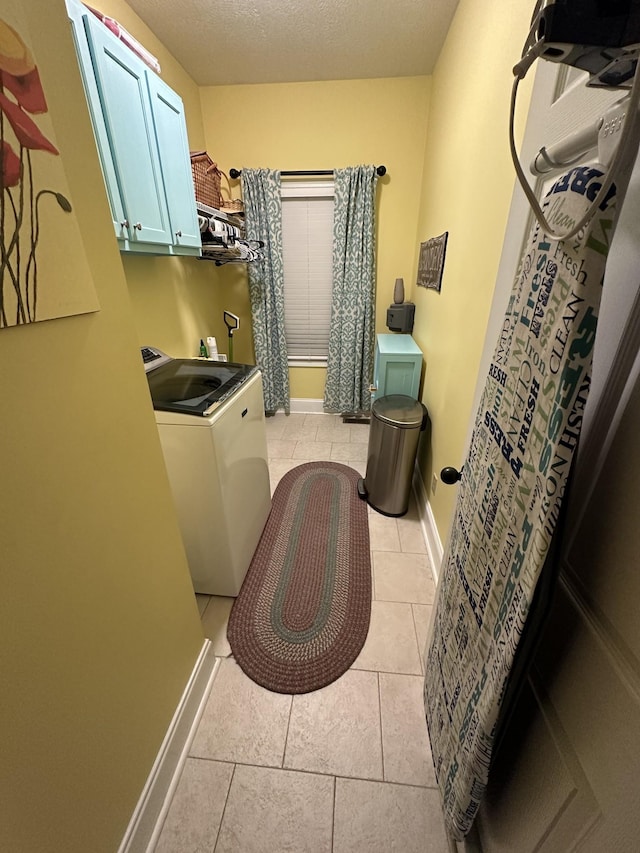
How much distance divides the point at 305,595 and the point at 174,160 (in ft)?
7.34

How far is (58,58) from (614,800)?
142 cm

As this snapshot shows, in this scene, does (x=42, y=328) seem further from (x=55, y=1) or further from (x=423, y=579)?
(x=423, y=579)

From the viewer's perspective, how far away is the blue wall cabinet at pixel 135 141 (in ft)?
3.73

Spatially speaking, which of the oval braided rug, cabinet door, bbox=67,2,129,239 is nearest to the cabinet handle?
the oval braided rug

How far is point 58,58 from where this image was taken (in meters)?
0.57

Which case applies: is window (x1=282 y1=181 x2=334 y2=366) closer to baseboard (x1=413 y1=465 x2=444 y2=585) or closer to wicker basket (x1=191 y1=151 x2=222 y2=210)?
wicker basket (x1=191 y1=151 x2=222 y2=210)

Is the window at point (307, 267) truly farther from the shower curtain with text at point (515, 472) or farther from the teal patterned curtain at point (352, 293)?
the shower curtain with text at point (515, 472)

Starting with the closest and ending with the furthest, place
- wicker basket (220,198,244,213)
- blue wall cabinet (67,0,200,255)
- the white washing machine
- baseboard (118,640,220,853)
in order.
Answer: baseboard (118,640,220,853)
blue wall cabinet (67,0,200,255)
the white washing machine
wicker basket (220,198,244,213)

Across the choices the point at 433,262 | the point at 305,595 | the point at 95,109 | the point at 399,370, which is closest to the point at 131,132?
the point at 95,109

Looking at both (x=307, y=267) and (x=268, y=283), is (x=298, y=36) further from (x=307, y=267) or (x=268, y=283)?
(x=268, y=283)

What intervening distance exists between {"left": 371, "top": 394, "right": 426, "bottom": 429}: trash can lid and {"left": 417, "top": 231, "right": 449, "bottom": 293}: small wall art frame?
675 mm

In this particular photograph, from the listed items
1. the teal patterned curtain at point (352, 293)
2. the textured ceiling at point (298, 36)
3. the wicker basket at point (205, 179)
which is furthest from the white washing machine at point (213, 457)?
the textured ceiling at point (298, 36)

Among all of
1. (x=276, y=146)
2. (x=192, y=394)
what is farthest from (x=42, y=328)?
(x=276, y=146)

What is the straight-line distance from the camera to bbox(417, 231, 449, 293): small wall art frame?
A: 6.15ft
